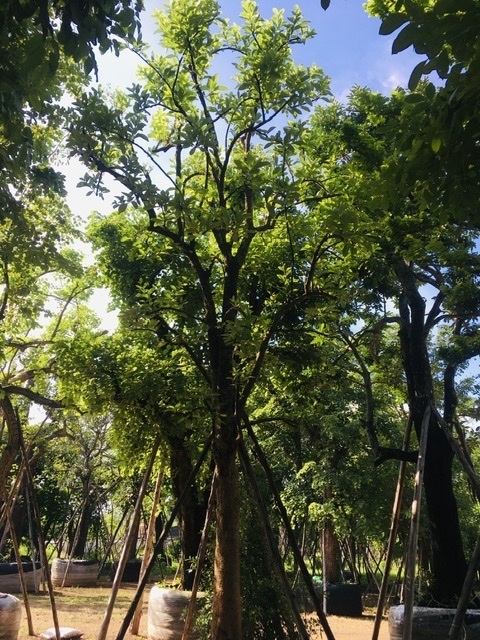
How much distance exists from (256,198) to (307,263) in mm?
2364

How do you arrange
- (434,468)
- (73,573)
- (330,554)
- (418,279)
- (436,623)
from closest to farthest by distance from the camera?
(436,623) < (434,468) < (418,279) < (330,554) < (73,573)

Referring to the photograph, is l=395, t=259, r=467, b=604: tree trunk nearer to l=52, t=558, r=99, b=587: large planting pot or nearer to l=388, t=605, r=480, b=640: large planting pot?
l=388, t=605, r=480, b=640: large planting pot

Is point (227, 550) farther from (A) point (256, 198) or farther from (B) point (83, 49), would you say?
(B) point (83, 49)

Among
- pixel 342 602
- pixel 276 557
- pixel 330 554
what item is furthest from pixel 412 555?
pixel 330 554

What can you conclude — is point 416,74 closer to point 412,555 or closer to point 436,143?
point 436,143

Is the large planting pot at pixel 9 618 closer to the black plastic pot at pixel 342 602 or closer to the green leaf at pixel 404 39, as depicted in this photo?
the green leaf at pixel 404 39

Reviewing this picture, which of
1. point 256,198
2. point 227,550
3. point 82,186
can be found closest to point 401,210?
point 256,198

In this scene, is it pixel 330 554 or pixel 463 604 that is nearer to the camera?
pixel 463 604

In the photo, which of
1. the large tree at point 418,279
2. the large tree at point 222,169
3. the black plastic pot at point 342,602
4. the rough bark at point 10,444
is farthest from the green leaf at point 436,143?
the black plastic pot at point 342,602

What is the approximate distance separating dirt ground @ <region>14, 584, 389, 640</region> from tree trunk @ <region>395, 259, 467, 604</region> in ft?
7.61

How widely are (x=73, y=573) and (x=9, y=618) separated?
35.6 feet

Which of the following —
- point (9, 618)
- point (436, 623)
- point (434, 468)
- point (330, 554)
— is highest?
point (434, 468)

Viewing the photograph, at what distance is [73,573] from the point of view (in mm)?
16453

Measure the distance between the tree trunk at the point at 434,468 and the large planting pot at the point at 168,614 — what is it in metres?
3.20
